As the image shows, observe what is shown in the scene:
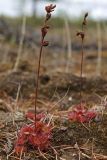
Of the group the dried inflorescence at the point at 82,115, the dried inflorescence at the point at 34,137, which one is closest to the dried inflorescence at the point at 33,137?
the dried inflorescence at the point at 34,137

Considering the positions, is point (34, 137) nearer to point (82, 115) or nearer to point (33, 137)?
point (33, 137)

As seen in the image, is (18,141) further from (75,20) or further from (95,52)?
(75,20)

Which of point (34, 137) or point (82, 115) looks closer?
point (34, 137)

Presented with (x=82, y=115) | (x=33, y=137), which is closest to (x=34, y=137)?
(x=33, y=137)

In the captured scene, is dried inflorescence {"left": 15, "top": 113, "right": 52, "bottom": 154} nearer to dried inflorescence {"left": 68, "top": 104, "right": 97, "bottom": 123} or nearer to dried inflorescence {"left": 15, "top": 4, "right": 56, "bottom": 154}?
dried inflorescence {"left": 15, "top": 4, "right": 56, "bottom": 154}

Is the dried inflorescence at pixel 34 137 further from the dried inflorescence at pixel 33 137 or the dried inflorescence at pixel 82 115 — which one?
the dried inflorescence at pixel 82 115

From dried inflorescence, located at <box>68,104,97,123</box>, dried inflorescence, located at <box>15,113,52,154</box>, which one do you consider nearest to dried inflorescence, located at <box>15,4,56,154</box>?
dried inflorescence, located at <box>15,113,52,154</box>

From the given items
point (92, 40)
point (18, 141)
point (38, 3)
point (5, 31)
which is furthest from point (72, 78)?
point (38, 3)

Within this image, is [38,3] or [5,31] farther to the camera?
[38,3]
